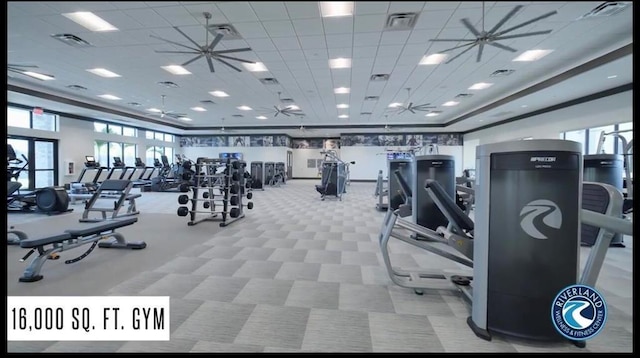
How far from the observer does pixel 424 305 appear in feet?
7.45

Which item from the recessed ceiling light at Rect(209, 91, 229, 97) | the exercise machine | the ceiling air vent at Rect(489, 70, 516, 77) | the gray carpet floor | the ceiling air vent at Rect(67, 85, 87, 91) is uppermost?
the ceiling air vent at Rect(489, 70, 516, 77)

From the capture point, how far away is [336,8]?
438cm

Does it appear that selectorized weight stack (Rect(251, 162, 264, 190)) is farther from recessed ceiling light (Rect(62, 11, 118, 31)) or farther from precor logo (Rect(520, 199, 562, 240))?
precor logo (Rect(520, 199, 562, 240))

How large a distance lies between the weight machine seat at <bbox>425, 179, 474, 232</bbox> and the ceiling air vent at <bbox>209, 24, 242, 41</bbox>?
15.1 feet

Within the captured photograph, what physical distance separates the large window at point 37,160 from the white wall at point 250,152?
8862 millimetres

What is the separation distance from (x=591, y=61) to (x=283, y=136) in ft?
52.0

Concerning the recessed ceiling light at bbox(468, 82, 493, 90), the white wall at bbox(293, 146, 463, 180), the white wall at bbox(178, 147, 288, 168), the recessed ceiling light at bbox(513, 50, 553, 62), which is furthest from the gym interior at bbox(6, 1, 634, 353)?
the white wall at bbox(178, 147, 288, 168)

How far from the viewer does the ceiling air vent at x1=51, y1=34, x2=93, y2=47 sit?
5441 millimetres

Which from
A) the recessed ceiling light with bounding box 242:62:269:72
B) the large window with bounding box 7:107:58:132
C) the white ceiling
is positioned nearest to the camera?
the white ceiling

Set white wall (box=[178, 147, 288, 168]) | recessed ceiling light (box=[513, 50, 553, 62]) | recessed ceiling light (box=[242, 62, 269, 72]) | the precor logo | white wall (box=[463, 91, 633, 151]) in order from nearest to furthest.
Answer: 1. the precor logo
2. recessed ceiling light (box=[513, 50, 553, 62])
3. recessed ceiling light (box=[242, 62, 269, 72])
4. white wall (box=[463, 91, 633, 151])
5. white wall (box=[178, 147, 288, 168])

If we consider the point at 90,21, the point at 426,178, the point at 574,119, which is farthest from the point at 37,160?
the point at 574,119

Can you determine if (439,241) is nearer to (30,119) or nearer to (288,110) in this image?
(288,110)

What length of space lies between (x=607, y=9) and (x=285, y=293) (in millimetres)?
6262

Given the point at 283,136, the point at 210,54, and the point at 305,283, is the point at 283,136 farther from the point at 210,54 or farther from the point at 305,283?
the point at 305,283
